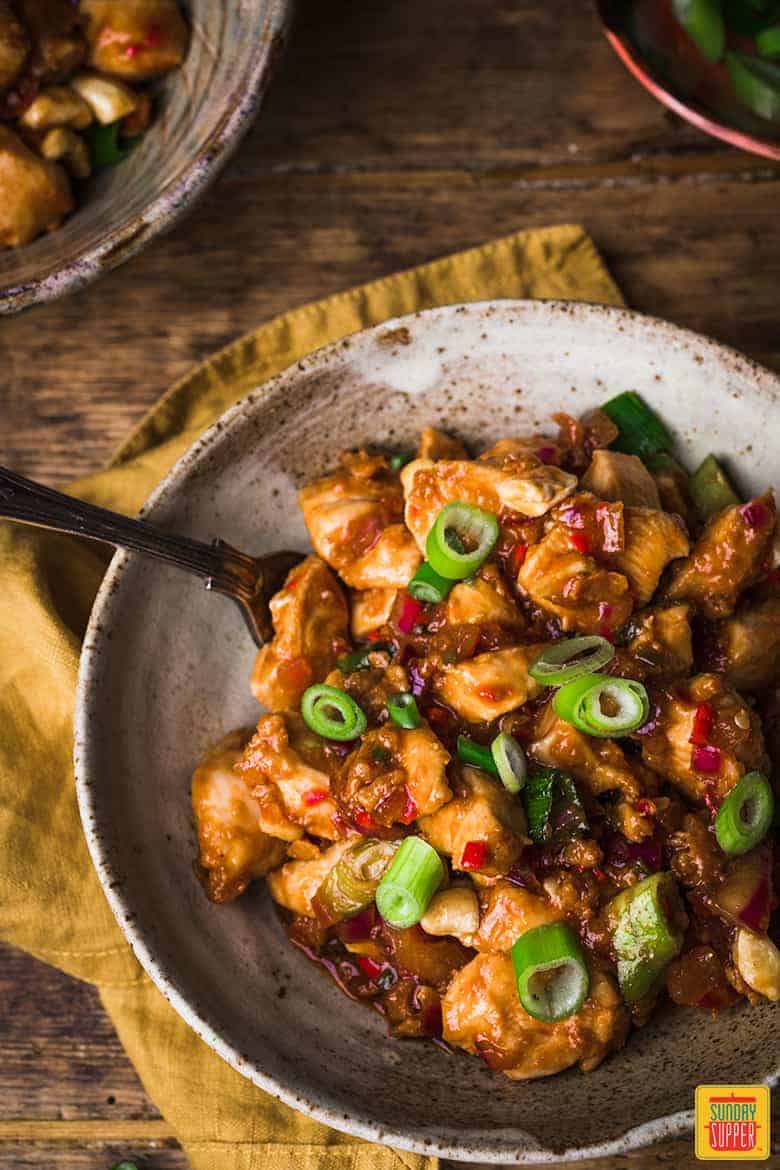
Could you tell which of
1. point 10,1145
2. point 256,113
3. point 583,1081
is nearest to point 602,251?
point 256,113

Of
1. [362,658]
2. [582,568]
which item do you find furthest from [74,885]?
[582,568]

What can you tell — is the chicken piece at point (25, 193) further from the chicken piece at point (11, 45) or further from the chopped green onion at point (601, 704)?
the chopped green onion at point (601, 704)

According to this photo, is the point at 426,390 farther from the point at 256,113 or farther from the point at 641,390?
the point at 256,113

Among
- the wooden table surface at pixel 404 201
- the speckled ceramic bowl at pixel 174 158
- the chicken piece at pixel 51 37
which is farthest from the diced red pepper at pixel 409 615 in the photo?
the chicken piece at pixel 51 37

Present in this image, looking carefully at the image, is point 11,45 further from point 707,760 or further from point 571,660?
point 707,760

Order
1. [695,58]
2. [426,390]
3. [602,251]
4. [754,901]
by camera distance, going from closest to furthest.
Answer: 1. [754,901]
2. [426,390]
3. [695,58]
4. [602,251]

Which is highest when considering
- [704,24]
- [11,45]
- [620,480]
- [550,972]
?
[11,45]
